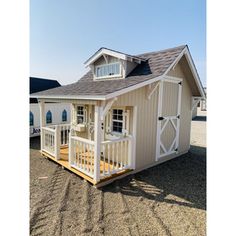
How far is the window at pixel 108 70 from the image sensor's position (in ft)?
22.1

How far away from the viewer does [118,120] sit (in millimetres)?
5934

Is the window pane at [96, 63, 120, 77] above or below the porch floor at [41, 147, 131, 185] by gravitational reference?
above

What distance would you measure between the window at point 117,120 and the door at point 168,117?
1.35m

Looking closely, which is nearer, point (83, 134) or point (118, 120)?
point (118, 120)

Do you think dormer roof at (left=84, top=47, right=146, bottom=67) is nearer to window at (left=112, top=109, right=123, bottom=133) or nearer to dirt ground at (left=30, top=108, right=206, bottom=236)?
window at (left=112, top=109, right=123, bottom=133)

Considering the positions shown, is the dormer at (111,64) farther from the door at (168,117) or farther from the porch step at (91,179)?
the porch step at (91,179)

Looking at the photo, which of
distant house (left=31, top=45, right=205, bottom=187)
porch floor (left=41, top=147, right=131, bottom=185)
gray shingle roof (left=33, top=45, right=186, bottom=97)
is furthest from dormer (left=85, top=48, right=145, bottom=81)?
porch floor (left=41, top=147, right=131, bottom=185)

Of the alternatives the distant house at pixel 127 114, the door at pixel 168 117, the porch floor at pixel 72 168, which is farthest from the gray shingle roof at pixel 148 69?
the porch floor at pixel 72 168

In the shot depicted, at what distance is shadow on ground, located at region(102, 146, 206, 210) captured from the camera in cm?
411

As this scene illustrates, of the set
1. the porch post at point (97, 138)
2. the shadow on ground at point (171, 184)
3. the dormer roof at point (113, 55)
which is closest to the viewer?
the shadow on ground at point (171, 184)

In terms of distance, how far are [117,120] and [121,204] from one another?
2802 millimetres
